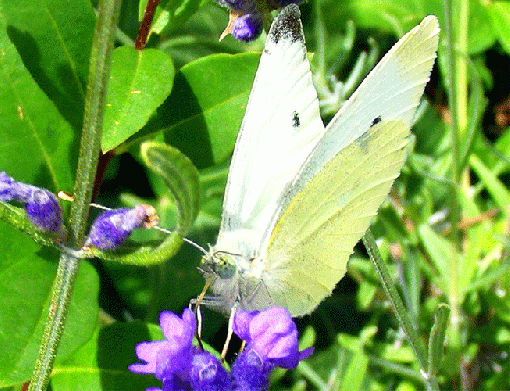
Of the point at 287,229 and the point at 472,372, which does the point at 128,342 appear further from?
the point at 472,372

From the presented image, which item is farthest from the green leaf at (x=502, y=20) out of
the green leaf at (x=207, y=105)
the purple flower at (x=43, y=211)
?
the purple flower at (x=43, y=211)

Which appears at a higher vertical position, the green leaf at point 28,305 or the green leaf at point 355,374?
the green leaf at point 28,305

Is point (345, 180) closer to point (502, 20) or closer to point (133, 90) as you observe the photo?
point (133, 90)

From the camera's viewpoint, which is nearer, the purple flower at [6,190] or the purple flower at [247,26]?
the purple flower at [6,190]

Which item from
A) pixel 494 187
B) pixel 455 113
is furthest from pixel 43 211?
pixel 494 187

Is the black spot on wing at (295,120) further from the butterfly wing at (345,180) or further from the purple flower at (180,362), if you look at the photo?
the purple flower at (180,362)

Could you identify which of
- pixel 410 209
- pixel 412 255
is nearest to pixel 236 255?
pixel 412 255
